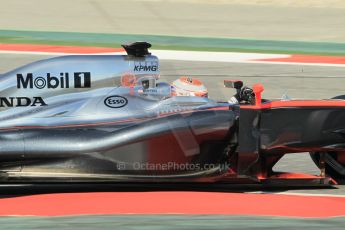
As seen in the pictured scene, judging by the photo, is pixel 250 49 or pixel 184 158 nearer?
pixel 184 158

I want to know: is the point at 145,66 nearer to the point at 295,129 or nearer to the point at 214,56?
the point at 295,129

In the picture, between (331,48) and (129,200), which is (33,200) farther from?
(331,48)

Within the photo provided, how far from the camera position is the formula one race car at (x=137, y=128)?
679cm

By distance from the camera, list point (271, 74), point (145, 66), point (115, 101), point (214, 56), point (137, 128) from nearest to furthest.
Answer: point (137, 128)
point (115, 101)
point (145, 66)
point (271, 74)
point (214, 56)

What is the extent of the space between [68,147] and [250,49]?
37.6ft

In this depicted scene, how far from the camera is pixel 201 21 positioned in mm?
21578

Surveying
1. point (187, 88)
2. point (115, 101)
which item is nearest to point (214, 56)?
point (187, 88)

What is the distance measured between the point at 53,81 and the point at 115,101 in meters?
0.56

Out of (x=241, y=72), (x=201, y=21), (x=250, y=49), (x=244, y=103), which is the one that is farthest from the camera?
(x=201, y=21)

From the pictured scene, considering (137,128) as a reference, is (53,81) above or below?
above

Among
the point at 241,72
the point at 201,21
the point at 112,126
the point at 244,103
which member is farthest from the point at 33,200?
the point at 201,21

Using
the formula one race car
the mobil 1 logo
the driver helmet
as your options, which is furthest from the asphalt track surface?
the formula one race car

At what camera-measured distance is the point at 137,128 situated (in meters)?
6.93

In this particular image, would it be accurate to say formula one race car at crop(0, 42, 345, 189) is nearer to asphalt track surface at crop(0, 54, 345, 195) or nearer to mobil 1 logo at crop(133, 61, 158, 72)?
mobil 1 logo at crop(133, 61, 158, 72)
